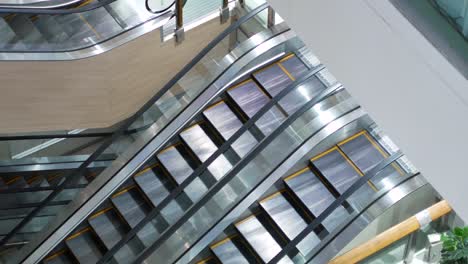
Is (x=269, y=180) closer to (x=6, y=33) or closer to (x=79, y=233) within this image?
(x=79, y=233)

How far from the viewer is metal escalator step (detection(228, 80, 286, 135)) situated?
8164 mm

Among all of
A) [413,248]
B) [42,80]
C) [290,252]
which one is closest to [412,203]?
[413,248]

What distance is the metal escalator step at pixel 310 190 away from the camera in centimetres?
773

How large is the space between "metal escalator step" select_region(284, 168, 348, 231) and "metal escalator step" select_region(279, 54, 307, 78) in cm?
107

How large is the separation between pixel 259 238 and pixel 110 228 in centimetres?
168

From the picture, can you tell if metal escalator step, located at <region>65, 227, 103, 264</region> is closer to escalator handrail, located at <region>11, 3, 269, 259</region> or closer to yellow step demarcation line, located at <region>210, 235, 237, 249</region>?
escalator handrail, located at <region>11, 3, 269, 259</region>

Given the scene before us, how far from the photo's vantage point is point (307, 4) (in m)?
4.50

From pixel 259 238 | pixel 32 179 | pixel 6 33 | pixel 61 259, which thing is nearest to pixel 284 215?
pixel 259 238

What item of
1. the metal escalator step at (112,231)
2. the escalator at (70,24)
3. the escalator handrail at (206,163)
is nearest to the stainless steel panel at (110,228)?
the metal escalator step at (112,231)

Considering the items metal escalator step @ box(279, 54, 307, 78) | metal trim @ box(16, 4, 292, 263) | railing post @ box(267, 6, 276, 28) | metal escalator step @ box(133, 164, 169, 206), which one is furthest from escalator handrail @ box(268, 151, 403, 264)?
railing post @ box(267, 6, 276, 28)

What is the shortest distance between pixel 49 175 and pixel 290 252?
3725mm

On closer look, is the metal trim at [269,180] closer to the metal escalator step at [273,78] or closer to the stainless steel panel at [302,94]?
the stainless steel panel at [302,94]

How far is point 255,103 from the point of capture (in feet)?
27.7

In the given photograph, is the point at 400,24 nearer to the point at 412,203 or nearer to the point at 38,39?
the point at 412,203
